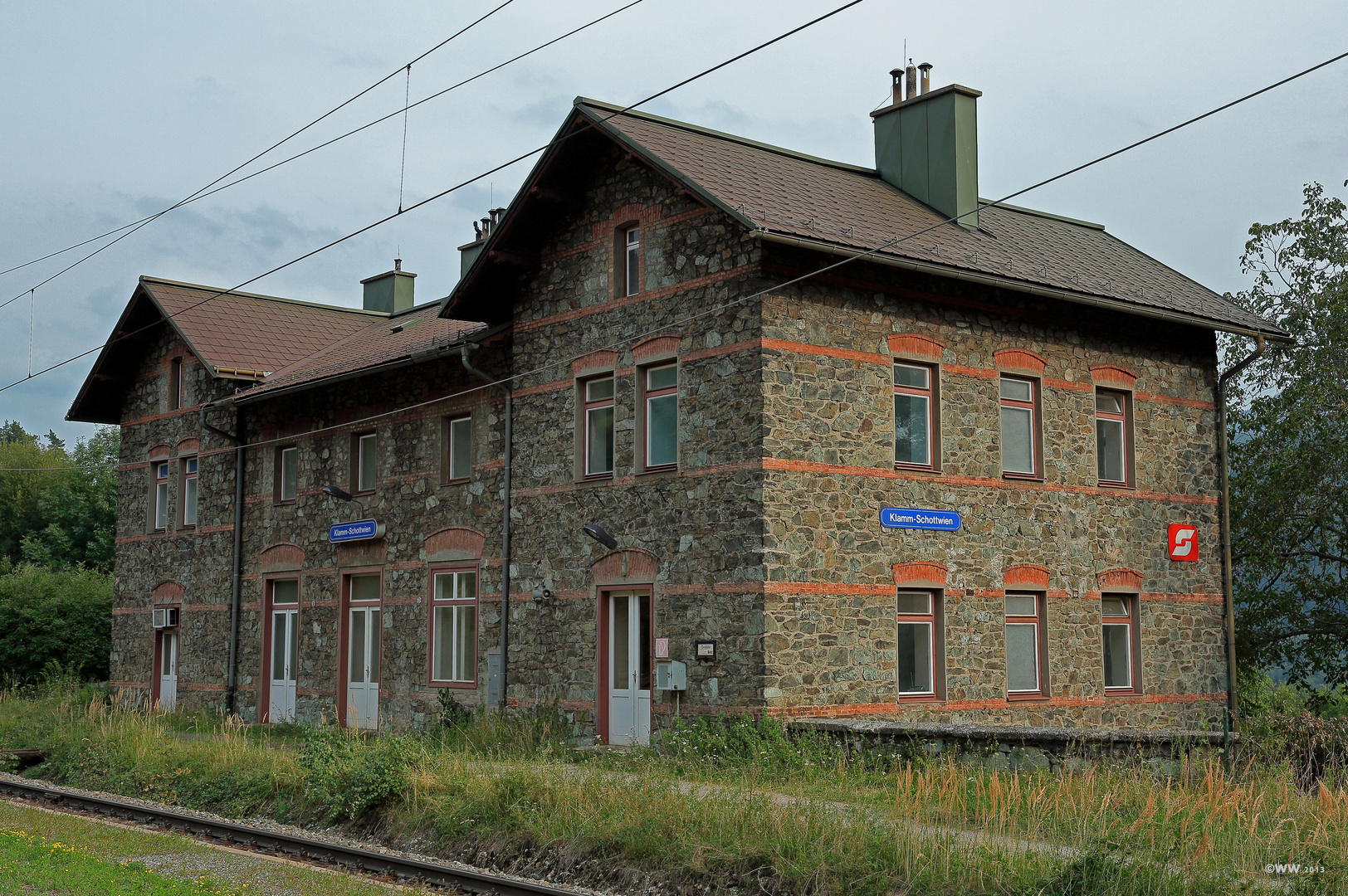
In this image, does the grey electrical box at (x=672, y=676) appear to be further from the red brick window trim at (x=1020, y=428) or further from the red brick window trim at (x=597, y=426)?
the red brick window trim at (x=1020, y=428)

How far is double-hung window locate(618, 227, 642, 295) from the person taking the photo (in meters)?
18.4

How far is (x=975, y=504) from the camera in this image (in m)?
17.9

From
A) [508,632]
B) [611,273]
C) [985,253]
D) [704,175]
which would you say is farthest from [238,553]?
[985,253]

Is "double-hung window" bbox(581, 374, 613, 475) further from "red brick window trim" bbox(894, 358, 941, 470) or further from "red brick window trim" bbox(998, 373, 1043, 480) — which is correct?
"red brick window trim" bbox(998, 373, 1043, 480)

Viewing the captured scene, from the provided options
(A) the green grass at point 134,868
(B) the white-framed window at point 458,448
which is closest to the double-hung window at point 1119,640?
(B) the white-framed window at point 458,448

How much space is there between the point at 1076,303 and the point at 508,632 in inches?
365

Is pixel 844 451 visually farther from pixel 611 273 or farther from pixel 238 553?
pixel 238 553

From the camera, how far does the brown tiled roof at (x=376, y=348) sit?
22156 mm

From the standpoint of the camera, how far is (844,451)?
16.8 meters

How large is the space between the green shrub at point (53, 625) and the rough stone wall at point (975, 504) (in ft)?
73.3

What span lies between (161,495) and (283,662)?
5925mm

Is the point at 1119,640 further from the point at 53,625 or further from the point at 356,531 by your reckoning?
the point at 53,625

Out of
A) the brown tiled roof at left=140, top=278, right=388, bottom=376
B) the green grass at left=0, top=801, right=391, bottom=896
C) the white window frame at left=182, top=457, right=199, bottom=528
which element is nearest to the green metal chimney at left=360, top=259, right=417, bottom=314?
the brown tiled roof at left=140, top=278, right=388, bottom=376

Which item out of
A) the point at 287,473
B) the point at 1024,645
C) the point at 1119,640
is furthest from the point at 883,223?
the point at 287,473
